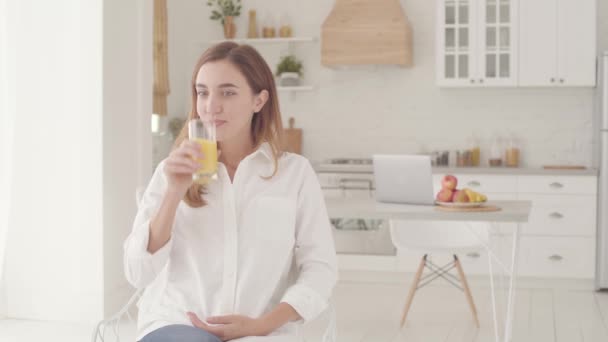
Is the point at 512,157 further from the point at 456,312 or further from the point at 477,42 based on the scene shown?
the point at 456,312

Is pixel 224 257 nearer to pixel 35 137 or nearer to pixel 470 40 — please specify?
pixel 35 137

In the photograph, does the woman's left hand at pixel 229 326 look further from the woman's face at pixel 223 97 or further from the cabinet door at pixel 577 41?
the cabinet door at pixel 577 41

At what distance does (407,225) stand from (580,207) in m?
1.81

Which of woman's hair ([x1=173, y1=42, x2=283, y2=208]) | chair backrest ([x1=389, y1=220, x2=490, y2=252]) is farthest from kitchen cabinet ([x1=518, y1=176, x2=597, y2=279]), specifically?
woman's hair ([x1=173, y1=42, x2=283, y2=208])

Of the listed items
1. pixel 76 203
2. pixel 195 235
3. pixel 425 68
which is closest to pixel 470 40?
pixel 425 68

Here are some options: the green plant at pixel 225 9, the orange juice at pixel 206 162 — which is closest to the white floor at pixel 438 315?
the green plant at pixel 225 9

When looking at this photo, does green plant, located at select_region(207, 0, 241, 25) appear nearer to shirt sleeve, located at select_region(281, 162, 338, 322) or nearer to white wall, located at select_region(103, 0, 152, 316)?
white wall, located at select_region(103, 0, 152, 316)

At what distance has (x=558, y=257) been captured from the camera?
5.94m

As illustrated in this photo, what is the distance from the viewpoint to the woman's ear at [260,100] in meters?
2.00

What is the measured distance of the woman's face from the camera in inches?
75.1

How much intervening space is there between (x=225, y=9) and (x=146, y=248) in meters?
5.36

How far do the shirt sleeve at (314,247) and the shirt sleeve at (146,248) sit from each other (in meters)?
0.30

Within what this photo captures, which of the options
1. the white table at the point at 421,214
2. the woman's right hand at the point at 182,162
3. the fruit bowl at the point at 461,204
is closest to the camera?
the woman's right hand at the point at 182,162

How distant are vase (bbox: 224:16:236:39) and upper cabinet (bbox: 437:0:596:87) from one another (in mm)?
1719
